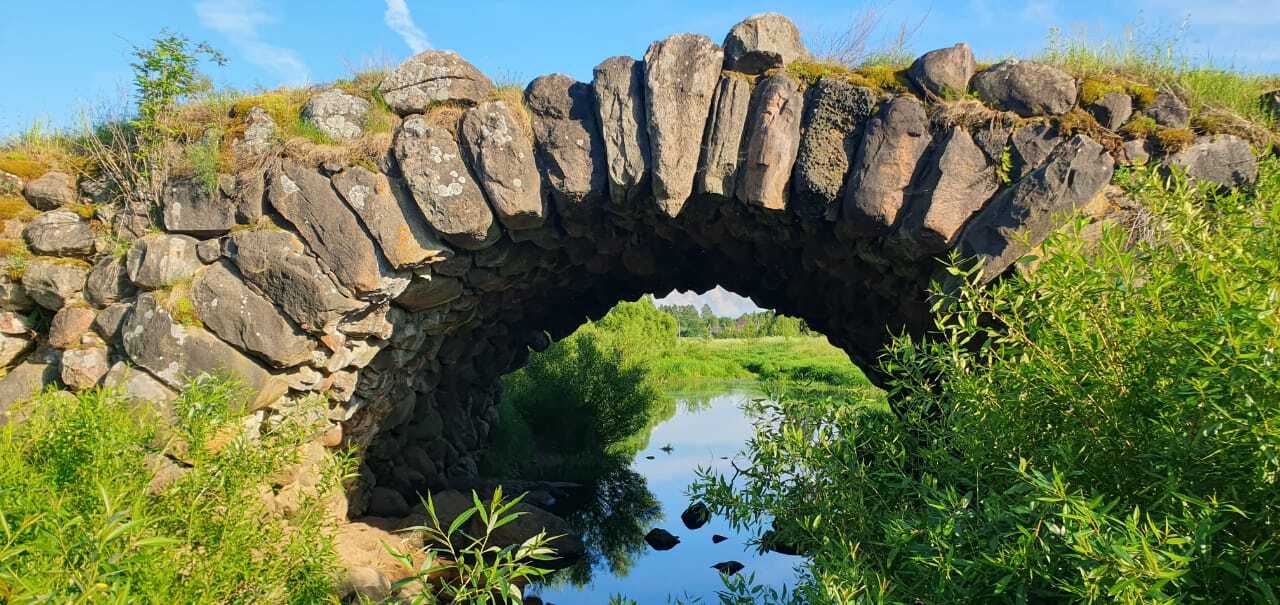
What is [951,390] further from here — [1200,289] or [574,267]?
[574,267]

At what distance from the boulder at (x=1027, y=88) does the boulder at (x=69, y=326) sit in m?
5.62

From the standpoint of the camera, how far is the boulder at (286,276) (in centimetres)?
494

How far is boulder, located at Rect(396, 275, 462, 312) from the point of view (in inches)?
214

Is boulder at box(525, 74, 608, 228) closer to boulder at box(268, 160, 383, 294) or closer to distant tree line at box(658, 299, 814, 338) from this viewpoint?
boulder at box(268, 160, 383, 294)

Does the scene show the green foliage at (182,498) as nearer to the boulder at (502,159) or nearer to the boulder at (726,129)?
the boulder at (502,159)

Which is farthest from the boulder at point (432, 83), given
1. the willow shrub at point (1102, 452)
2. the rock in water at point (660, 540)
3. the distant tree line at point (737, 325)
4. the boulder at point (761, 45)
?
the distant tree line at point (737, 325)

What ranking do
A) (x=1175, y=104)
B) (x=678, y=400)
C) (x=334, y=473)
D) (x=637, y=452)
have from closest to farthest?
(x=334, y=473) < (x=1175, y=104) < (x=637, y=452) < (x=678, y=400)

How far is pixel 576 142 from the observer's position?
16.8 feet

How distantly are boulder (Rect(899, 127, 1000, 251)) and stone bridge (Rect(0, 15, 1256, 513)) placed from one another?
0.4 inches

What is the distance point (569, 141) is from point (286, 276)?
1.95m

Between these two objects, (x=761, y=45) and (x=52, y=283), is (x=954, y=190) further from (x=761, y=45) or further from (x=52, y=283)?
(x=52, y=283)

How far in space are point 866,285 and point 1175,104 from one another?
2119mm

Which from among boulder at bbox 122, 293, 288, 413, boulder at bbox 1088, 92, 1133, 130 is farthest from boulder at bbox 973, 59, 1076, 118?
boulder at bbox 122, 293, 288, 413

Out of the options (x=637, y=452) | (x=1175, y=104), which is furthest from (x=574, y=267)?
(x=637, y=452)
